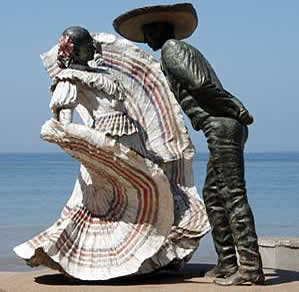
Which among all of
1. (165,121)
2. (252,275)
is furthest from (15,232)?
(252,275)

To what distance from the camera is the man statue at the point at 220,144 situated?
7.14 m

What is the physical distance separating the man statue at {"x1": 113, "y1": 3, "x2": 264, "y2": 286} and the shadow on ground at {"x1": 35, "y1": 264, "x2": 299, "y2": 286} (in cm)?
27

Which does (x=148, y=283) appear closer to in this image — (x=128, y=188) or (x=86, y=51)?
(x=128, y=188)

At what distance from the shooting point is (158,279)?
7652 millimetres

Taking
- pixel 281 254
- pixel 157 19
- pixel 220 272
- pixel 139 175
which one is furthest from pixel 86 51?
pixel 281 254

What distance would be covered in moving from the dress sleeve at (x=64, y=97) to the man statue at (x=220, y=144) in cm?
61

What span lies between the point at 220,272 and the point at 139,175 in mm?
819

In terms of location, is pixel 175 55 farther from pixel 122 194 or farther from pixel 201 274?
pixel 201 274

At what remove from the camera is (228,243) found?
7.39 meters

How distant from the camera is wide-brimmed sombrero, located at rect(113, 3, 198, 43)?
746 cm

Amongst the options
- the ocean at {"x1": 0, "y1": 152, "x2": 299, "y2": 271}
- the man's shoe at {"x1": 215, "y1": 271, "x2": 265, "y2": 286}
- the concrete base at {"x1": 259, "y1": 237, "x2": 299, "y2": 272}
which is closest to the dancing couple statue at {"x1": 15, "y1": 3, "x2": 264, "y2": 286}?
the man's shoe at {"x1": 215, "y1": 271, "x2": 265, "y2": 286}

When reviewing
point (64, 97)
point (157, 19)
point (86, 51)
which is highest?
point (157, 19)

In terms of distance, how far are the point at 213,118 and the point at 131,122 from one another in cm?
59

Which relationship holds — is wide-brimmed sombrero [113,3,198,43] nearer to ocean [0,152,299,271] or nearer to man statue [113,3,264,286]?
man statue [113,3,264,286]
